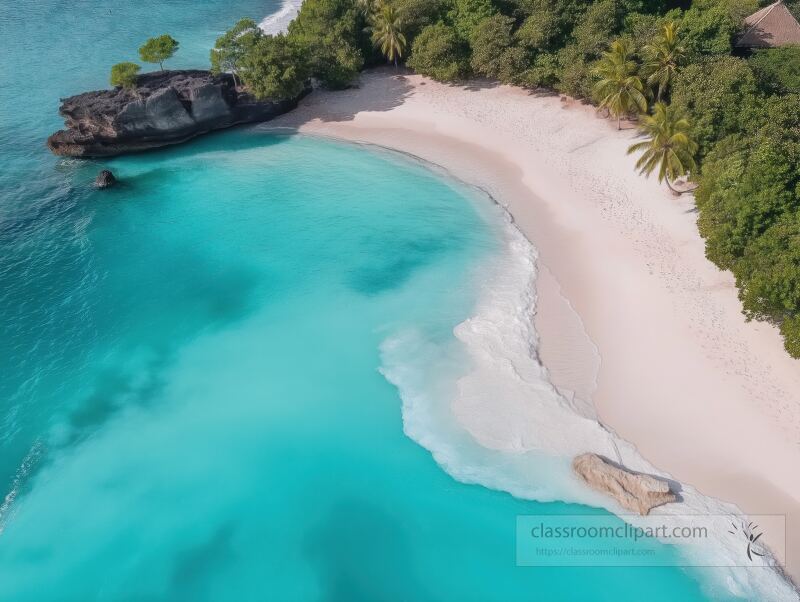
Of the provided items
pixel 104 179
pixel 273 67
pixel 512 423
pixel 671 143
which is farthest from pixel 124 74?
pixel 512 423

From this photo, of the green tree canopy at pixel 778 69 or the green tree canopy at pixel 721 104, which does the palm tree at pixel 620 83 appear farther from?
the green tree canopy at pixel 778 69

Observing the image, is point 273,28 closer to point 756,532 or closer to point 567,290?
point 567,290

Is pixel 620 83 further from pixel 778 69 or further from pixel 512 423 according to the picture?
pixel 512 423

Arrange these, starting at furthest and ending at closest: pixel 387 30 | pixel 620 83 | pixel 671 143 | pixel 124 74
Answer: pixel 387 30, pixel 124 74, pixel 620 83, pixel 671 143

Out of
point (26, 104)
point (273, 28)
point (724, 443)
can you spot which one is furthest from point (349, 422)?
point (273, 28)

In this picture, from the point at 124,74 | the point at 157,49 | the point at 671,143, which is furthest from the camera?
the point at 157,49

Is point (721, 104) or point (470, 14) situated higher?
point (470, 14)
